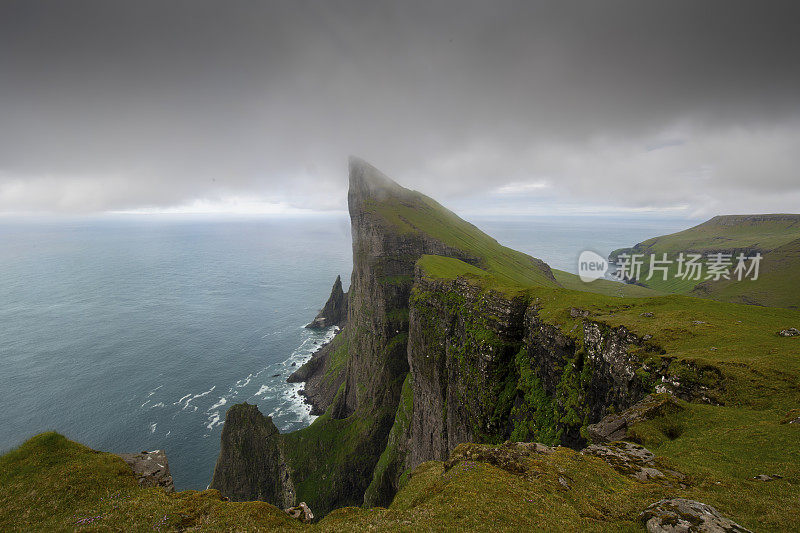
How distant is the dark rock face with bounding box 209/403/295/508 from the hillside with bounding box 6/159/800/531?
411mm

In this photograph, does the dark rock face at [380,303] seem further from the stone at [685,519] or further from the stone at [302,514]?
the stone at [685,519]

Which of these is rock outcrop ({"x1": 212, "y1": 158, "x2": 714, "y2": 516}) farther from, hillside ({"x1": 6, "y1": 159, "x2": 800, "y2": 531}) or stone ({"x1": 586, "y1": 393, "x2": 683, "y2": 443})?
stone ({"x1": 586, "y1": 393, "x2": 683, "y2": 443})

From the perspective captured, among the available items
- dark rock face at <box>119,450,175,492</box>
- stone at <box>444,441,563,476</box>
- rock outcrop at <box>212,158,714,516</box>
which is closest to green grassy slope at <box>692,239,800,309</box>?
rock outcrop at <box>212,158,714,516</box>

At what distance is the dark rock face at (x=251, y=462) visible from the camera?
6294 cm

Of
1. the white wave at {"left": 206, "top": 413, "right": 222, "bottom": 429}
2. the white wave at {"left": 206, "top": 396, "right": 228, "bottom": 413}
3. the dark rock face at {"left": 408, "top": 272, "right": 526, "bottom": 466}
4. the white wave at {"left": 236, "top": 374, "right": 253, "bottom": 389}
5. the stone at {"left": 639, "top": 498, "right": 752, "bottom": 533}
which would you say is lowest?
the white wave at {"left": 206, "top": 413, "right": 222, "bottom": 429}

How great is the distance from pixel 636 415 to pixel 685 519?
39.5 ft

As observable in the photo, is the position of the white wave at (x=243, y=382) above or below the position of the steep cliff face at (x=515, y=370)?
below

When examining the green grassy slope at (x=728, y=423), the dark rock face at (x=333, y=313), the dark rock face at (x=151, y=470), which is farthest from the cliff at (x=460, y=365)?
the dark rock face at (x=333, y=313)

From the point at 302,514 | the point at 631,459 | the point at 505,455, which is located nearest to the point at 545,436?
the point at 505,455

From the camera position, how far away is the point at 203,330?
14650 cm

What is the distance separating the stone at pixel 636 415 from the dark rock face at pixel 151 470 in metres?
28.3

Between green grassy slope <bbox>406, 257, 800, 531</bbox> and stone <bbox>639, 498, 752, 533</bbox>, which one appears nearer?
stone <bbox>639, 498, 752, 533</bbox>

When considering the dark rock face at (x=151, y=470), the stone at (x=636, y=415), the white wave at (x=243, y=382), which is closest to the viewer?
the dark rock face at (x=151, y=470)

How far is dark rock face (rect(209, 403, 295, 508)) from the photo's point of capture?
206 feet
